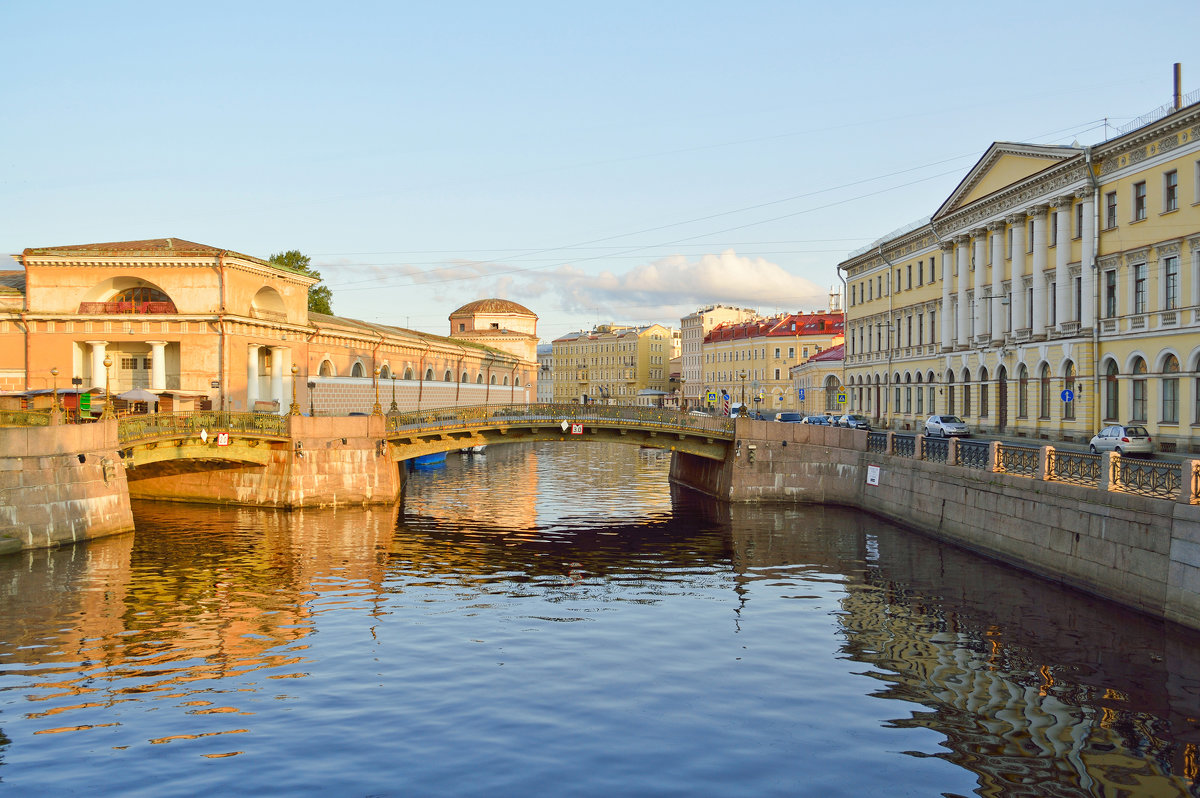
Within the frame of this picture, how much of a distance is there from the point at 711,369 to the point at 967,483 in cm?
12658

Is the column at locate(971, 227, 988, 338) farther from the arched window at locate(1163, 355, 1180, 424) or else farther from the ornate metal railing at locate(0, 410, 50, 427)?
the ornate metal railing at locate(0, 410, 50, 427)

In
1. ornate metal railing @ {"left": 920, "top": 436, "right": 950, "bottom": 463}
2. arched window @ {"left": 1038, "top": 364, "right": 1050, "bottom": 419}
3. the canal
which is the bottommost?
the canal

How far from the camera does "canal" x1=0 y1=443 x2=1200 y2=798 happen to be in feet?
43.3

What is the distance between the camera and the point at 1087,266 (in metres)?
44.3

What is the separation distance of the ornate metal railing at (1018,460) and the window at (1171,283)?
14.8 meters

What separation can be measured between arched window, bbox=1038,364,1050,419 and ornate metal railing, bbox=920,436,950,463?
16232mm

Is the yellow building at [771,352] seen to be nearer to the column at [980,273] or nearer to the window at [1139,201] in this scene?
the column at [980,273]

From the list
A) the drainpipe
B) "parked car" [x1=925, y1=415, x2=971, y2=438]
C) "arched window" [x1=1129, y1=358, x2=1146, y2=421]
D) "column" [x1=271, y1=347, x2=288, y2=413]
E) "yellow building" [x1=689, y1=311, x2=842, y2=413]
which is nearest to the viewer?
"arched window" [x1=1129, y1=358, x2=1146, y2=421]

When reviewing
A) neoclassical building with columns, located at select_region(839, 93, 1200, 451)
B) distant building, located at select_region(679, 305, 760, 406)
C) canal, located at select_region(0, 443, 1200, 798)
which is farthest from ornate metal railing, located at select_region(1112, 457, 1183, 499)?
distant building, located at select_region(679, 305, 760, 406)

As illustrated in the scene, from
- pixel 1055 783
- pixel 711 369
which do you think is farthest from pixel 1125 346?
pixel 711 369

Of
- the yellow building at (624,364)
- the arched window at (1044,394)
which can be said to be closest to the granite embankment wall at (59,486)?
the arched window at (1044,394)

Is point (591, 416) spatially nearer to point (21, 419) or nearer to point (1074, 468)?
point (21, 419)

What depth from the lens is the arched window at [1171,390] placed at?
38.2m

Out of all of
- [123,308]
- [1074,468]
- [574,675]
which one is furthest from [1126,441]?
[123,308]
